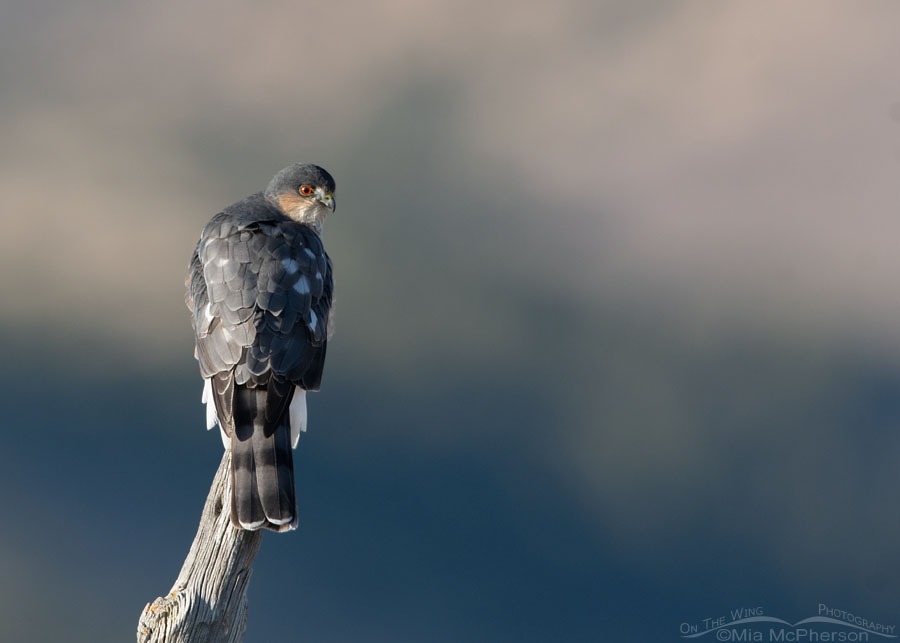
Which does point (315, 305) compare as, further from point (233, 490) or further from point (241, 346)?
point (233, 490)

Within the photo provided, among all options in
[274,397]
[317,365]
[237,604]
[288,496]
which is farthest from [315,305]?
[237,604]

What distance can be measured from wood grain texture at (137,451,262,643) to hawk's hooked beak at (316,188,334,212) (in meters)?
2.15

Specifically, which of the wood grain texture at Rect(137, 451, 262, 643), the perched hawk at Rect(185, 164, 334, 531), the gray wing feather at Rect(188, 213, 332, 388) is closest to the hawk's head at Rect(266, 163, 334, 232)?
the perched hawk at Rect(185, 164, 334, 531)

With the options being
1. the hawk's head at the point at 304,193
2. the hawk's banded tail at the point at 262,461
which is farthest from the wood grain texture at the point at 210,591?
the hawk's head at the point at 304,193

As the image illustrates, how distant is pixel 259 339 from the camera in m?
3.98

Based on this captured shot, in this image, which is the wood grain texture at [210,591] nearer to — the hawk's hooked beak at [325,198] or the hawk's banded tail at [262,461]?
the hawk's banded tail at [262,461]

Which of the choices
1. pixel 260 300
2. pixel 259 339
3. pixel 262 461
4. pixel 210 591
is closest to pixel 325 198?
pixel 260 300

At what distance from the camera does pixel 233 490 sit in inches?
139

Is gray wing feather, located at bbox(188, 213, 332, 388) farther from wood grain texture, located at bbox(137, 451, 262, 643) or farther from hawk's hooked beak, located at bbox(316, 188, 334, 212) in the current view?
wood grain texture, located at bbox(137, 451, 262, 643)

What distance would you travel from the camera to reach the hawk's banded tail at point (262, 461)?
11.5 ft

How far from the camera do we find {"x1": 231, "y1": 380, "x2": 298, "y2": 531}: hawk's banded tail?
11.5ft

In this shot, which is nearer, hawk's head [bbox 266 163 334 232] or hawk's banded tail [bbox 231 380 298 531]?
hawk's banded tail [bbox 231 380 298 531]

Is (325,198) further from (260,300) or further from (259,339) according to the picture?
(259,339)

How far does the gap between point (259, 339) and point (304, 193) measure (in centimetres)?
154
